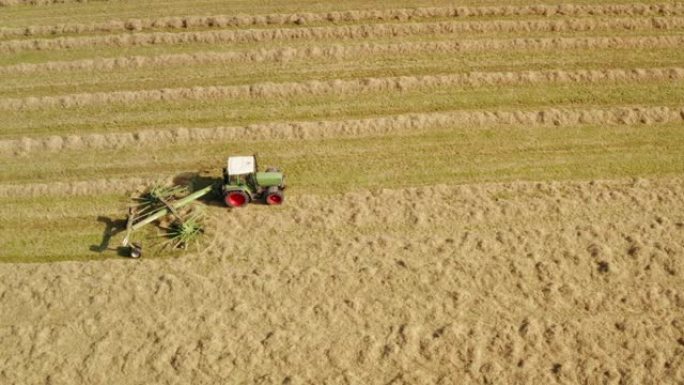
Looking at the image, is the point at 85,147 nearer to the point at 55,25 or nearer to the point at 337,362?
the point at 55,25

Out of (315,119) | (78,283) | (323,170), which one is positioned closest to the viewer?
(78,283)

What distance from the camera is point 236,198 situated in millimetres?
14844

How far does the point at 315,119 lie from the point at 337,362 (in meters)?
8.04

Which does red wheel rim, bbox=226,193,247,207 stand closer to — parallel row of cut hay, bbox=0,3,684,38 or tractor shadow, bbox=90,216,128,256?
tractor shadow, bbox=90,216,128,256

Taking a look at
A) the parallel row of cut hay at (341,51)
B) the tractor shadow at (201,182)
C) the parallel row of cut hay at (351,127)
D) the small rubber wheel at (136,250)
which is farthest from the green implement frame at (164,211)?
the parallel row of cut hay at (341,51)

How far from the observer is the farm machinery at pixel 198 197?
14344 millimetres

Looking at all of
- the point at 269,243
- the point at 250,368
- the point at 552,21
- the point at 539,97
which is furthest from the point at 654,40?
the point at 250,368

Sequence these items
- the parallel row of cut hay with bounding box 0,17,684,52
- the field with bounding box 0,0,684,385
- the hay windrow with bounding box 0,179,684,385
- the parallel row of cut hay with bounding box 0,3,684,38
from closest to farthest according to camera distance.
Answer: the hay windrow with bounding box 0,179,684,385
the field with bounding box 0,0,684,385
the parallel row of cut hay with bounding box 0,17,684,52
the parallel row of cut hay with bounding box 0,3,684,38

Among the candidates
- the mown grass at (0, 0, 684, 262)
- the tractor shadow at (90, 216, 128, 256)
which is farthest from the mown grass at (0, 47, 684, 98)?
the tractor shadow at (90, 216, 128, 256)

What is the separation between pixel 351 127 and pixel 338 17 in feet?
21.0

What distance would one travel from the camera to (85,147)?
17.0 metres

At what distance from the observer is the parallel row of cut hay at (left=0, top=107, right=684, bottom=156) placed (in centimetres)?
1702

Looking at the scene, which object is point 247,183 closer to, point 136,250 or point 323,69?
point 136,250

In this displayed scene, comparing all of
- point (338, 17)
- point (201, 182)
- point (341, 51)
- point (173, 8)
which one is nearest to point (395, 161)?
point (201, 182)
